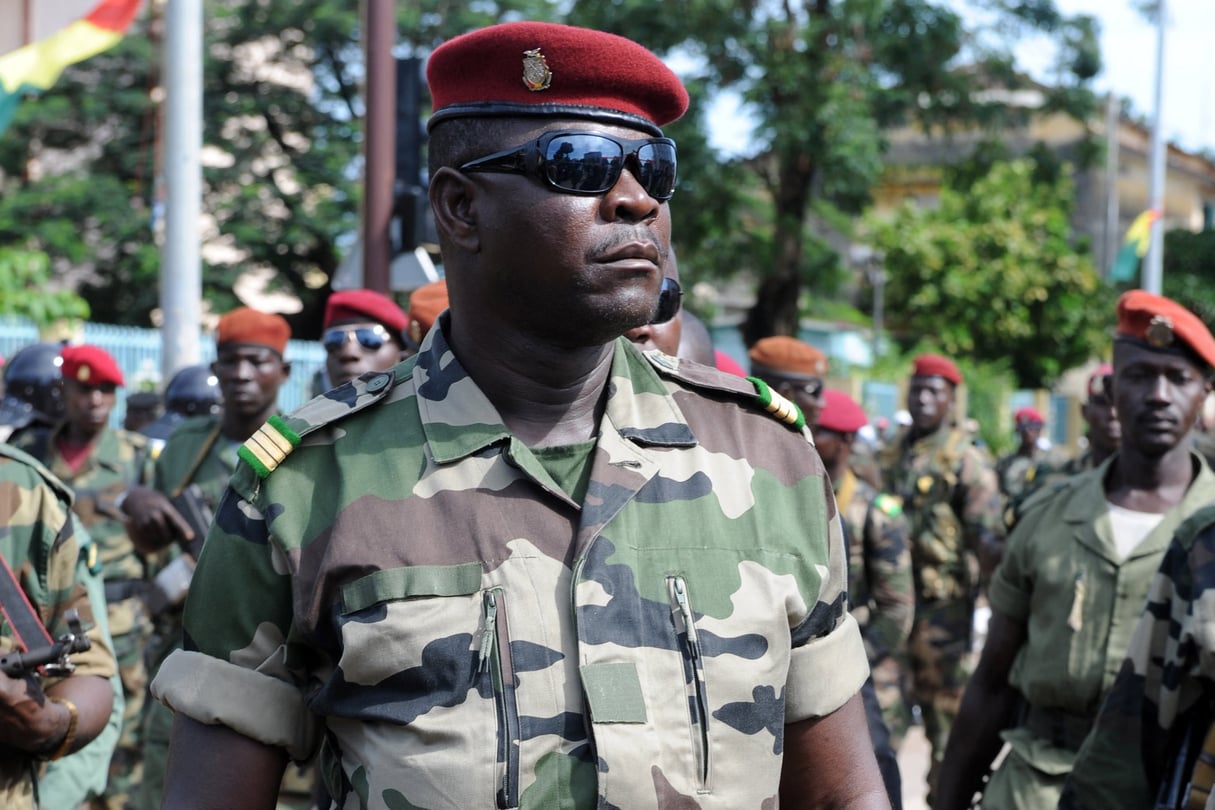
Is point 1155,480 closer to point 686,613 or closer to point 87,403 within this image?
point 686,613

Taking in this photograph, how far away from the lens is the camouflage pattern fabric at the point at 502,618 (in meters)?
2.05

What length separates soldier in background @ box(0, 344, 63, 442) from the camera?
27.6 ft

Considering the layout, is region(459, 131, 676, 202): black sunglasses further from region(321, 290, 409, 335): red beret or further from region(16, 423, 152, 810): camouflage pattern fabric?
region(16, 423, 152, 810): camouflage pattern fabric

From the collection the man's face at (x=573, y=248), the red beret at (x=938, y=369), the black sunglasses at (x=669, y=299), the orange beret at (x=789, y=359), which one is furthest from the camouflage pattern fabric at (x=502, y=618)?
the red beret at (x=938, y=369)

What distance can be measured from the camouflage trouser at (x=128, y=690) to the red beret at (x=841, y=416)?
326 centimetres

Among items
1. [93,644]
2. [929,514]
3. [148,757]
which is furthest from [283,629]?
[929,514]

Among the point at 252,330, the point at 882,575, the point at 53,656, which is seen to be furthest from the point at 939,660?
the point at 53,656

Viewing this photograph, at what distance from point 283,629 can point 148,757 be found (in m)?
4.41

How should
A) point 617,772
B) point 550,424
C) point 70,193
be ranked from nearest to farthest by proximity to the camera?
point 617,772 < point 550,424 < point 70,193

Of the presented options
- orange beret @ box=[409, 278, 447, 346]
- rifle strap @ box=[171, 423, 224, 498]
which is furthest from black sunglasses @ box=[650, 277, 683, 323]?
rifle strap @ box=[171, 423, 224, 498]

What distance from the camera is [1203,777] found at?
3199mm

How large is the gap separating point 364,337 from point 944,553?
4344 millimetres

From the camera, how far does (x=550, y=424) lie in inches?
91.1

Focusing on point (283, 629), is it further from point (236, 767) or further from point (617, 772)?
point (617, 772)
